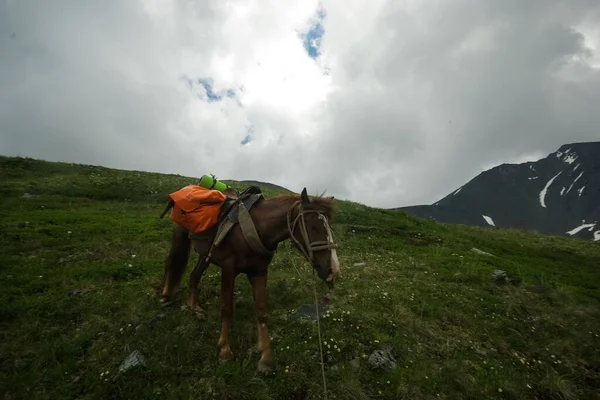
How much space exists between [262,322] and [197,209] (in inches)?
100

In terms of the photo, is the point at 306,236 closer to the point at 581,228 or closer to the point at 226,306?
the point at 226,306

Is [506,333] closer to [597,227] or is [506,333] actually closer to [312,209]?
[312,209]

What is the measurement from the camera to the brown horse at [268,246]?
475cm

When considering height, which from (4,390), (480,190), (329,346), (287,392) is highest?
(480,190)

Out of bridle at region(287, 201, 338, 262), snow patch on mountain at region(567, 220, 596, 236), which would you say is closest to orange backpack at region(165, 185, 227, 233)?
bridle at region(287, 201, 338, 262)

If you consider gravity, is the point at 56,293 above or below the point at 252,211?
below

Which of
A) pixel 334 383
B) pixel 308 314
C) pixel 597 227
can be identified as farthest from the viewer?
pixel 597 227

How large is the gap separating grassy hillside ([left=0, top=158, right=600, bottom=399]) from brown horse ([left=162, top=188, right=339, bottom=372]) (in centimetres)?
63

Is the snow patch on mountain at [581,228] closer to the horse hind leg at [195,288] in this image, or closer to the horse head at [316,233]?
the horse head at [316,233]

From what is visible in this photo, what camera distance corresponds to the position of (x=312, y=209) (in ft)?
16.6

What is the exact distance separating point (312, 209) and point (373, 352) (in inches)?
120

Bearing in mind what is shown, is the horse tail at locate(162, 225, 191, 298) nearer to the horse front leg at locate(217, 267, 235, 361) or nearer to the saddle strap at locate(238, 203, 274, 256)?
the horse front leg at locate(217, 267, 235, 361)

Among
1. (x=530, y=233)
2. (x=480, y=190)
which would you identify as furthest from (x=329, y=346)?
(x=480, y=190)

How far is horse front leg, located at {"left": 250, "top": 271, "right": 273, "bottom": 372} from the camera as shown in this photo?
5.16m
